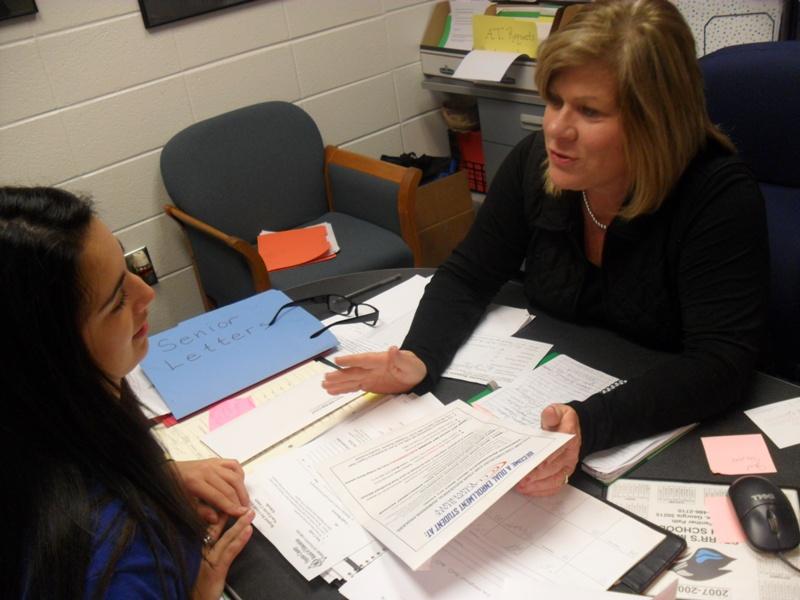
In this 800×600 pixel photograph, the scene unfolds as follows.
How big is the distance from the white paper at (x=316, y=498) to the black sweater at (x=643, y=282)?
4.2 inches

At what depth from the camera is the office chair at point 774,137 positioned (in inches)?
60.5

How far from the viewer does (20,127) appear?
233cm

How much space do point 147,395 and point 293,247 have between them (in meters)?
1.31

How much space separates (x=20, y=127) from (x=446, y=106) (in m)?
1.77

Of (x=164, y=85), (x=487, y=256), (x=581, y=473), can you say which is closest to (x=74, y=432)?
(x=581, y=473)

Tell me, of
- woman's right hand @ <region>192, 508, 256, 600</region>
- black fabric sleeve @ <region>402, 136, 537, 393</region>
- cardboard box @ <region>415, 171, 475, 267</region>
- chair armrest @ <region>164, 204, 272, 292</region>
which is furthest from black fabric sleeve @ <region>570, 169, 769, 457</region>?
cardboard box @ <region>415, 171, 475, 267</region>

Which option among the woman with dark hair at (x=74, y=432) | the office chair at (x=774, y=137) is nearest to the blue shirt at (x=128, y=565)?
the woman with dark hair at (x=74, y=432)

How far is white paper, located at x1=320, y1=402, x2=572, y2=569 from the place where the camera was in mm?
904

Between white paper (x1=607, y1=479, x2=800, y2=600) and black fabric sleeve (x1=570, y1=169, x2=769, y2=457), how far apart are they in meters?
0.12

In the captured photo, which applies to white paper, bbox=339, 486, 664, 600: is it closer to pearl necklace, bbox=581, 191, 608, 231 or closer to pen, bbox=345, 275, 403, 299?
pearl necklace, bbox=581, 191, 608, 231

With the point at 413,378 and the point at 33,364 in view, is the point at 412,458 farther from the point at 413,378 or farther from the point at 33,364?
the point at 33,364

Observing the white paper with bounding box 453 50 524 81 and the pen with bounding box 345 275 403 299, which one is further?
the white paper with bounding box 453 50 524 81

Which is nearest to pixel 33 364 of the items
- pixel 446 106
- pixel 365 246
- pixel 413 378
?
pixel 413 378

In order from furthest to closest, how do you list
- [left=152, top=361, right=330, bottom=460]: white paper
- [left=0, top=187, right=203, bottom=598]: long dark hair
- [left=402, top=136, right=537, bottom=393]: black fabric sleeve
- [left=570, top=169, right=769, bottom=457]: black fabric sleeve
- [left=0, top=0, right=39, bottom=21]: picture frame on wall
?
[left=0, top=0, right=39, bottom=21]: picture frame on wall
[left=402, top=136, right=537, bottom=393]: black fabric sleeve
[left=152, top=361, right=330, bottom=460]: white paper
[left=570, top=169, right=769, bottom=457]: black fabric sleeve
[left=0, top=187, right=203, bottom=598]: long dark hair
